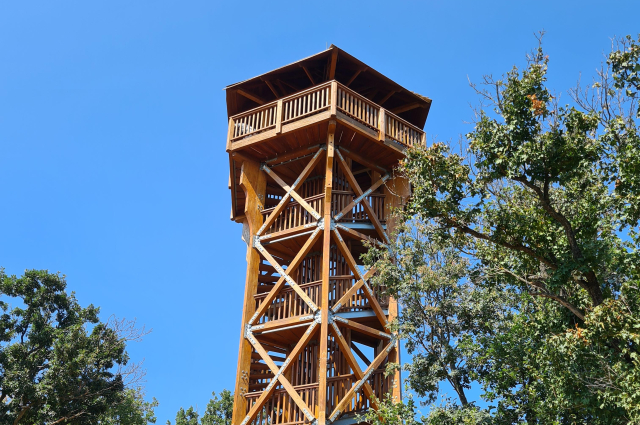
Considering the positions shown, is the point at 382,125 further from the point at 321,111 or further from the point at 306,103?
the point at 306,103

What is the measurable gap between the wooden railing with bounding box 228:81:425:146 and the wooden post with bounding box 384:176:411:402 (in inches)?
44.8

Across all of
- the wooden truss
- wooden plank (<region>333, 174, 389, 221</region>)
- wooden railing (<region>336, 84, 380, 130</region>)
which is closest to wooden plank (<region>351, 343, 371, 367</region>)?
the wooden truss

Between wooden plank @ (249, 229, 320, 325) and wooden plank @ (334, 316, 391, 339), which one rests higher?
wooden plank @ (249, 229, 320, 325)

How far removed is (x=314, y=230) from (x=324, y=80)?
15.0ft

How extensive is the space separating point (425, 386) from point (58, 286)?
11297 mm

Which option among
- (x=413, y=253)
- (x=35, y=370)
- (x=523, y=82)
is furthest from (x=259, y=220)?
(x=523, y=82)

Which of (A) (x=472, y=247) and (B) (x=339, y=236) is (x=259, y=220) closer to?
(B) (x=339, y=236)

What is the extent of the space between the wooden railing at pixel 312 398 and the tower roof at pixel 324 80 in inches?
295

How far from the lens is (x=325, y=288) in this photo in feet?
46.7

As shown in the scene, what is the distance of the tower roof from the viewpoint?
16.8 metres

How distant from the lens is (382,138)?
15.8 m

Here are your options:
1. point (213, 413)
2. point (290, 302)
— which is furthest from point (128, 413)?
point (290, 302)

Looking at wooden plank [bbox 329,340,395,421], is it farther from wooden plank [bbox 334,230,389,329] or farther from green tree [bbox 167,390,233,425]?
green tree [bbox 167,390,233,425]

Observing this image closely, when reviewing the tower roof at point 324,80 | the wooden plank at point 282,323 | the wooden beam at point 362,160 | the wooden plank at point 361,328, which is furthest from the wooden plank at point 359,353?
the tower roof at point 324,80
